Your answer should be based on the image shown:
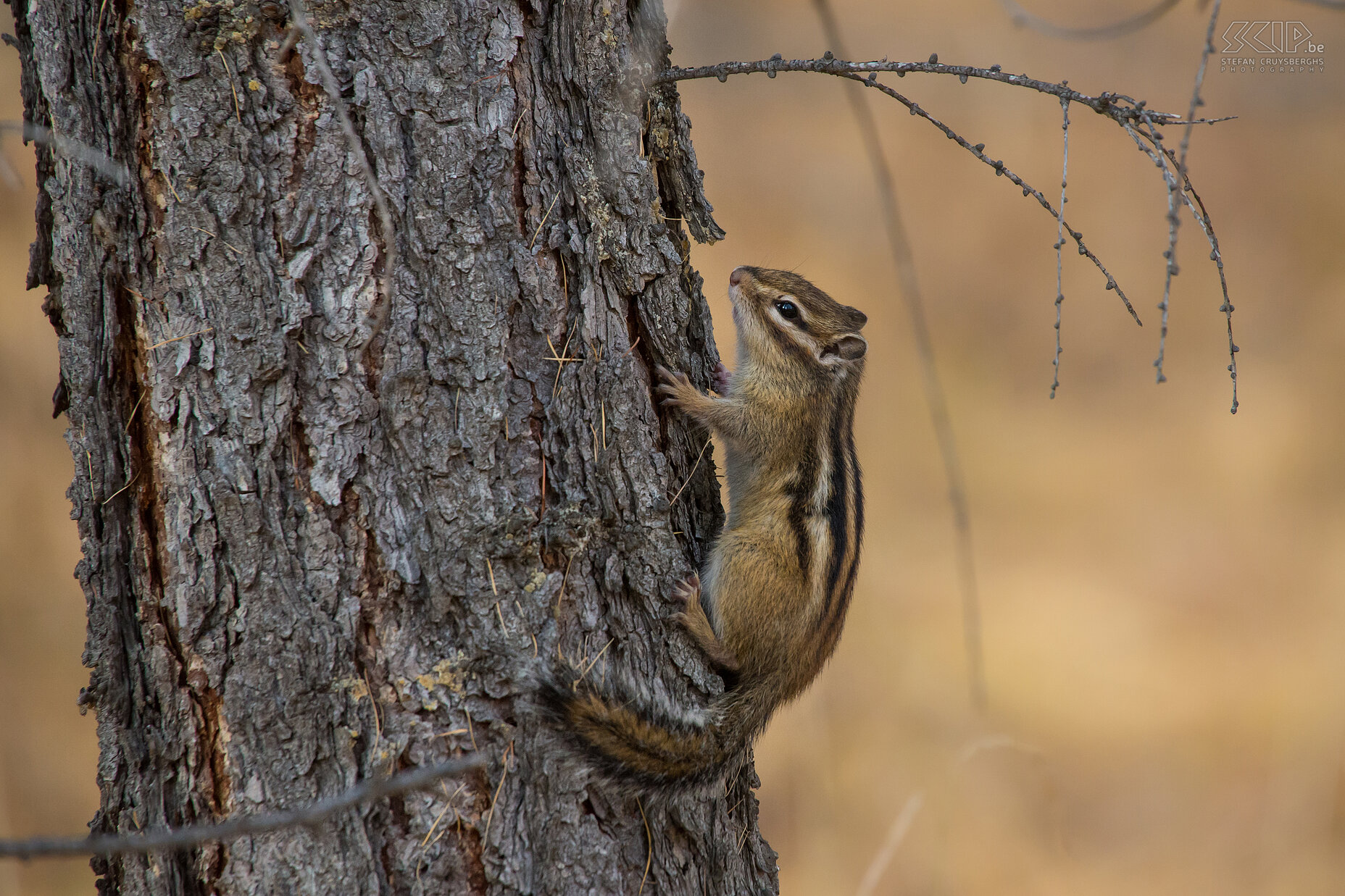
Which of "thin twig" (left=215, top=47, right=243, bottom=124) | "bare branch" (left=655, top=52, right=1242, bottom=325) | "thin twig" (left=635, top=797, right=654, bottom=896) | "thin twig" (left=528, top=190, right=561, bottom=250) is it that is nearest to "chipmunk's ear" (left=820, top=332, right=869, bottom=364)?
"bare branch" (left=655, top=52, right=1242, bottom=325)

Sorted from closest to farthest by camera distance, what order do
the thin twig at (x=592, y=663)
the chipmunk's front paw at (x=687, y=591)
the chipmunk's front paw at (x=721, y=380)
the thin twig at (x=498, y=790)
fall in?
the thin twig at (x=498, y=790)
the thin twig at (x=592, y=663)
the chipmunk's front paw at (x=687, y=591)
the chipmunk's front paw at (x=721, y=380)

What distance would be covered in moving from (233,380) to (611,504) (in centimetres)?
83

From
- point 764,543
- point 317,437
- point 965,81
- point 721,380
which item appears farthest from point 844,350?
point 317,437

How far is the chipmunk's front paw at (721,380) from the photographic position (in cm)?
294

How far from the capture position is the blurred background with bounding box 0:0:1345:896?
5.73 meters

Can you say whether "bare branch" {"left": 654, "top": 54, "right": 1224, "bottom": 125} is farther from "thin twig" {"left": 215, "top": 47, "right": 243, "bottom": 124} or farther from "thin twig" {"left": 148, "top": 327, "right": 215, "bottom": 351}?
"thin twig" {"left": 148, "top": 327, "right": 215, "bottom": 351}

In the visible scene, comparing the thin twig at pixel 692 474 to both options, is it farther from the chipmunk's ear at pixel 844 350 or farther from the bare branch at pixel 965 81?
the chipmunk's ear at pixel 844 350

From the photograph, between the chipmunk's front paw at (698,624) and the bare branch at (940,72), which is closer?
the bare branch at (940,72)

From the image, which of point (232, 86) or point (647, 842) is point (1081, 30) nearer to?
point (232, 86)

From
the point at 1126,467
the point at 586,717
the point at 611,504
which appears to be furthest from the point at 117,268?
the point at 1126,467

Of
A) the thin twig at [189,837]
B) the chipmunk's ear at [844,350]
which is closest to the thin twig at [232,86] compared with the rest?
the thin twig at [189,837]

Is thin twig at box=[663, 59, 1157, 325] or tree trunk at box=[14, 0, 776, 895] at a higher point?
thin twig at box=[663, 59, 1157, 325]

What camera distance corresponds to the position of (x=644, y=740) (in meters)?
2.16

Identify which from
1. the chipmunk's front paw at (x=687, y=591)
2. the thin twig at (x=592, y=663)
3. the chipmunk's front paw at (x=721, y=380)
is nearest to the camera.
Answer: the thin twig at (x=592, y=663)
